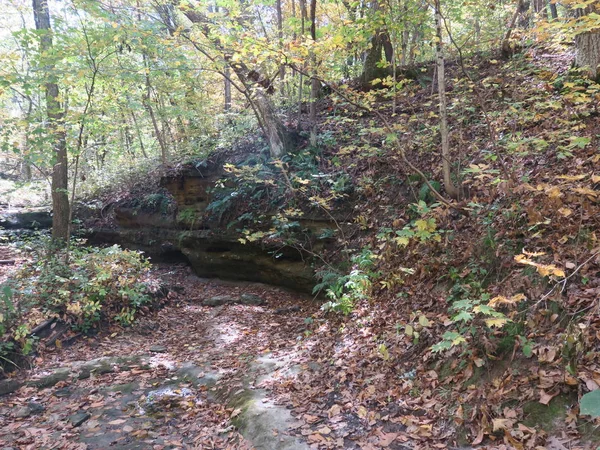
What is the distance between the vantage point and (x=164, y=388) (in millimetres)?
5223

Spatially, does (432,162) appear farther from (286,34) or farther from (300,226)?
(286,34)

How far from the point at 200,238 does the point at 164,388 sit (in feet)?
20.6

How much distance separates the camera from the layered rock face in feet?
30.6

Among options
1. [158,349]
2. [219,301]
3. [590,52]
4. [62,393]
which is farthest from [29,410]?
[590,52]

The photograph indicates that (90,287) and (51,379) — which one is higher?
(90,287)

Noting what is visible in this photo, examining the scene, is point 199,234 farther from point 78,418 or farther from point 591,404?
point 591,404

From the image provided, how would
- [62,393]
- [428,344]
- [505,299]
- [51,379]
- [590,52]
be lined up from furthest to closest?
1. [590,52]
2. [51,379]
3. [62,393]
4. [428,344]
5. [505,299]

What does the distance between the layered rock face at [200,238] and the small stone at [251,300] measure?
0.79 meters

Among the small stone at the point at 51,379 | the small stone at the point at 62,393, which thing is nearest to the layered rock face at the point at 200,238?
the small stone at the point at 51,379

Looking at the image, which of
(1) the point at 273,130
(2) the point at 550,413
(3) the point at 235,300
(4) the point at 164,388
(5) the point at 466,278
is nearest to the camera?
(2) the point at 550,413

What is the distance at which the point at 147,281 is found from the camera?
9.11 meters

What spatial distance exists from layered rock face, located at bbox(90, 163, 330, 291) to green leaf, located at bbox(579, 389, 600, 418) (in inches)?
273

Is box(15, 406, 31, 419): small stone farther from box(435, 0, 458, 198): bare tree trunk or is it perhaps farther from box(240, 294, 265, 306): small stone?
box(435, 0, 458, 198): bare tree trunk

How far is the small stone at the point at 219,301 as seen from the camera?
9.35 meters
